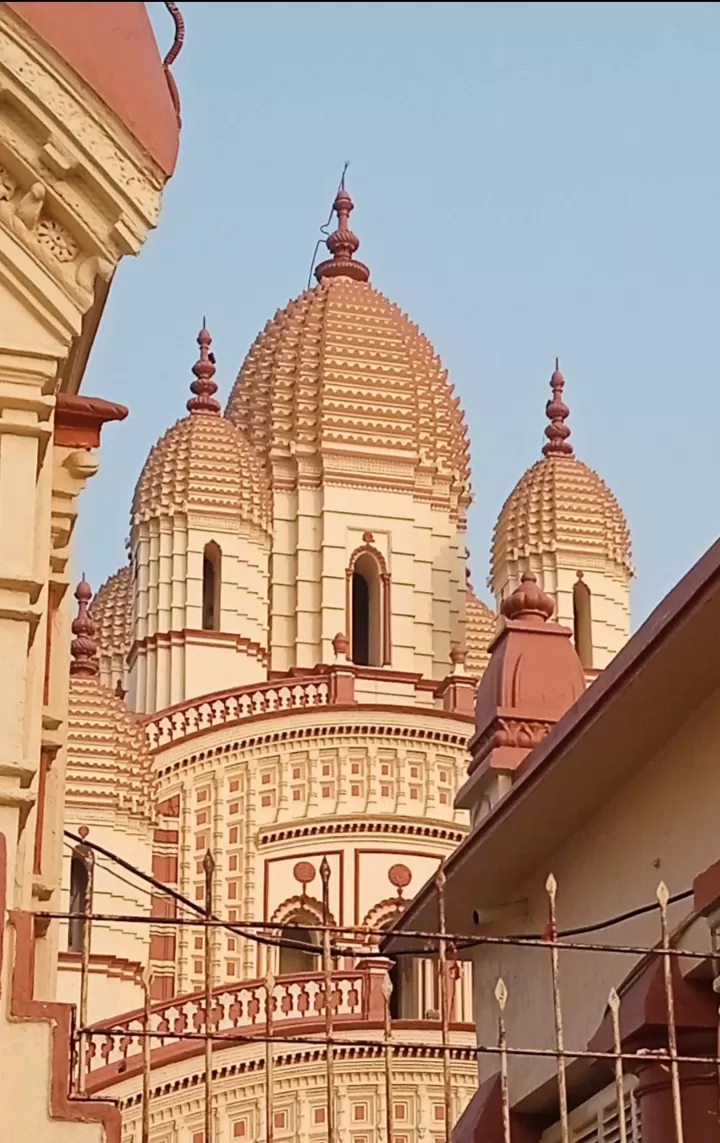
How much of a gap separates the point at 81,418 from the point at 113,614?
31730mm

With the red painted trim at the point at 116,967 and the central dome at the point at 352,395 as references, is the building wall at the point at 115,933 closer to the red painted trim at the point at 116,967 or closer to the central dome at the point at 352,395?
the red painted trim at the point at 116,967

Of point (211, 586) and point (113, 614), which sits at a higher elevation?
point (113, 614)

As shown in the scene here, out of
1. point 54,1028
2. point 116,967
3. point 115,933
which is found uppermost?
point 115,933

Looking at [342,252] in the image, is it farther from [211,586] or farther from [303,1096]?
[303,1096]

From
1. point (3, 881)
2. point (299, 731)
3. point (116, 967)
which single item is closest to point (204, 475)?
point (299, 731)

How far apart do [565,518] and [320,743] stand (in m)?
7.34

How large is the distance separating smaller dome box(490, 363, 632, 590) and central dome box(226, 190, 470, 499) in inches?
39.2

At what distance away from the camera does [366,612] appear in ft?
114

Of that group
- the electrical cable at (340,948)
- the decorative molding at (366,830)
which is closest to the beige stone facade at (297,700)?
the decorative molding at (366,830)

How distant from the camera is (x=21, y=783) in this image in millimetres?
6477

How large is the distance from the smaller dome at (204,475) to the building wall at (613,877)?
76.3ft

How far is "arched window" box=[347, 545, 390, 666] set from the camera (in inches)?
1339

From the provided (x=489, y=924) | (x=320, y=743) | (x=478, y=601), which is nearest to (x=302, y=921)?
(x=320, y=743)

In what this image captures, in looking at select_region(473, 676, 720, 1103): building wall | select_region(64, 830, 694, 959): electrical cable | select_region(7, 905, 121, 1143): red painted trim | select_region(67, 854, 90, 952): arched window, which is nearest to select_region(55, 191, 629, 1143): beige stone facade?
select_region(67, 854, 90, 952): arched window
